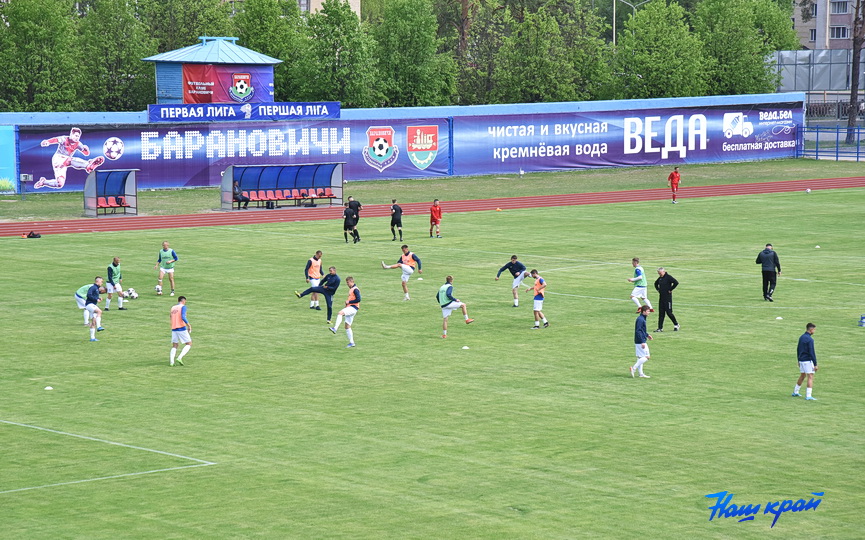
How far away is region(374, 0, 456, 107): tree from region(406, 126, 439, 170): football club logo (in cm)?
1578

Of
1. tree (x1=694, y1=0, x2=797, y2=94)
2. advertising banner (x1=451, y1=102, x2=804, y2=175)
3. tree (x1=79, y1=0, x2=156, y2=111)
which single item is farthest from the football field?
tree (x1=694, y1=0, x2=797, y2=94)

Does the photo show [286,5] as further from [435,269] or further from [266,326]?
[266,326]

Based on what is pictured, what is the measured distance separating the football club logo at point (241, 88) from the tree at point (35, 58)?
631 inches

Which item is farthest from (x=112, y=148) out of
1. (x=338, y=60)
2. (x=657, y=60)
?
(x=657, y=60)

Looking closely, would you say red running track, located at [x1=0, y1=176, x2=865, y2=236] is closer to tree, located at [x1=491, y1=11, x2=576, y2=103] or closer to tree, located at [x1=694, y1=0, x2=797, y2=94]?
tree, located at [x1=491, y1=11, x2=576, y2=103]

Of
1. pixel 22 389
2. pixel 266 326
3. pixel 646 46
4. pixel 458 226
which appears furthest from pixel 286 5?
pixel 22 389

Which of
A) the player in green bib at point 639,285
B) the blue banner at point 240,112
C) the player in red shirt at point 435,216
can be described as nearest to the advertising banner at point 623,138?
the blue banner at point 240,112

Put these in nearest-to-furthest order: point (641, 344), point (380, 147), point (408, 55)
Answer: point (641, 344) → point (380, 147) → point (408, 55)

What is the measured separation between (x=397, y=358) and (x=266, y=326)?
5.19 m

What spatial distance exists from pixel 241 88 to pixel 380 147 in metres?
8.65

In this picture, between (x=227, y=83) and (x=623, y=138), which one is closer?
(x=227, y=83)

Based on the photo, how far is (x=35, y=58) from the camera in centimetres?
7944

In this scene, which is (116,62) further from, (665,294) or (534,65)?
(665,294)

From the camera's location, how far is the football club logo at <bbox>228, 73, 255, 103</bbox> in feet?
229
